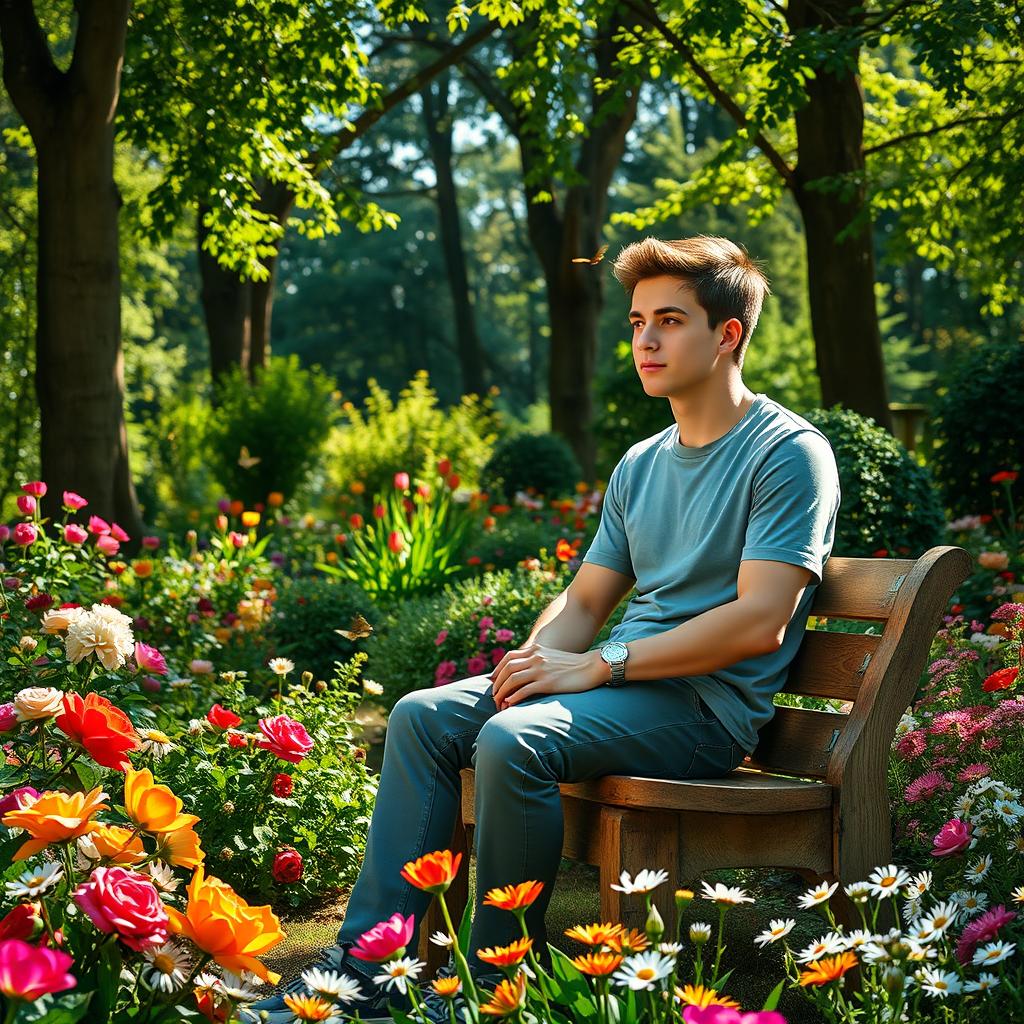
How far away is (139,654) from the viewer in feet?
10.3

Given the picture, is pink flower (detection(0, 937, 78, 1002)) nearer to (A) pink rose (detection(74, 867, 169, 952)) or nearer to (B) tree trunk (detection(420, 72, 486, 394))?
(A) pink rose (detection(74, 867, 169, 952))

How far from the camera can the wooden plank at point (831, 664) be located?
265cm

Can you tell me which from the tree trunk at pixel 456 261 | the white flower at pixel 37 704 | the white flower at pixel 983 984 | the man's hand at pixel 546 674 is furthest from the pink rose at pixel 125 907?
the tree trunk at pixel 456 261

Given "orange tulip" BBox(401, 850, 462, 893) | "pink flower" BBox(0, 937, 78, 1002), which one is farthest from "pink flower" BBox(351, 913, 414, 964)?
"pink flower" BBox(0, 937, 78, 1002)

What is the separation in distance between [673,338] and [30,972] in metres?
1.81

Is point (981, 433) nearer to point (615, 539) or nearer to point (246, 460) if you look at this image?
point (615, 539)

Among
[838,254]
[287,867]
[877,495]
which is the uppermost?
[838,254]

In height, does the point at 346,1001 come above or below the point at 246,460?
below

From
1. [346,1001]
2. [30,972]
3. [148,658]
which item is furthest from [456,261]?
[30,972]

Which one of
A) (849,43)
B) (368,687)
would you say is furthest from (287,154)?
(368,687)

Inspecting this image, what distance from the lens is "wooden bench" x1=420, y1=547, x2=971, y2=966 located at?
234 cm

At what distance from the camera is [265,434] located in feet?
41.7

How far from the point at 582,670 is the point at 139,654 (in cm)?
121

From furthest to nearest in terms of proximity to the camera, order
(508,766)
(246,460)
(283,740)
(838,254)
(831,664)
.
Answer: (246,460)
(838,254)
(283,740)
(831,664)
(508,766)
